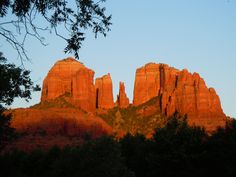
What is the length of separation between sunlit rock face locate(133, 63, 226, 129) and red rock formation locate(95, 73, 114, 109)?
33.6 ft

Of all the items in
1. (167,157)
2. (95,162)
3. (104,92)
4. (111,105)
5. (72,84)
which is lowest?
(95,162)

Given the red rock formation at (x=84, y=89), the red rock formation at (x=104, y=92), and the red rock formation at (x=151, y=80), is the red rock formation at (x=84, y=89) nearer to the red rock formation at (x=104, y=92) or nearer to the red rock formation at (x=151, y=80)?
the red rock formation at (x=104, y=92)

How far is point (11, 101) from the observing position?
76.6 ft

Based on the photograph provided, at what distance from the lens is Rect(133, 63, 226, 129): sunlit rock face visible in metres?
145

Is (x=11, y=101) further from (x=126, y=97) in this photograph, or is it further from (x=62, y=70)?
(x=62, y=70)

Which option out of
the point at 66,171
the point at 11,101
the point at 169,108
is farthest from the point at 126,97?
A: the point at 11,101

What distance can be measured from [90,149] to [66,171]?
11.6ft

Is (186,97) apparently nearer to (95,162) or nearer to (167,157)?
(167,157)

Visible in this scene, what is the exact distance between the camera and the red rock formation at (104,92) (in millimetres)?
169375

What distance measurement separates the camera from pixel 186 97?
151 m

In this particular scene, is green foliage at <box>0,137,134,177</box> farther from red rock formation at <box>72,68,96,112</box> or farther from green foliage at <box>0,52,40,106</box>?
red rock formation at <box>72,68,96,112</box>

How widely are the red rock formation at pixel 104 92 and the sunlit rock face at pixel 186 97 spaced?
10242mm

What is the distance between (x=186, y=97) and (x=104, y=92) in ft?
115

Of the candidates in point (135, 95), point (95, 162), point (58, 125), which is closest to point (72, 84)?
point (135, 95)
